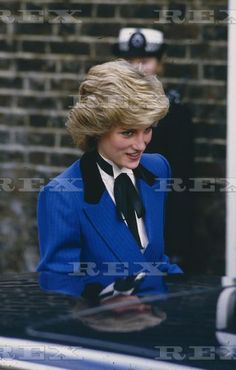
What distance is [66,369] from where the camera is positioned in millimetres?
2979

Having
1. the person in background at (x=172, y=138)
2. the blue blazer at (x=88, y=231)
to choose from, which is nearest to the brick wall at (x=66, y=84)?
the person in background at (x=172, y=138)

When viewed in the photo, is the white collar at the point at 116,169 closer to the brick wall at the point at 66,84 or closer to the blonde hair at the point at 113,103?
the blonde hair at the point at 113,103

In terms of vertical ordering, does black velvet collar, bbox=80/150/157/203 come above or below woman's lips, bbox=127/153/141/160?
below

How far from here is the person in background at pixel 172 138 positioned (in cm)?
680

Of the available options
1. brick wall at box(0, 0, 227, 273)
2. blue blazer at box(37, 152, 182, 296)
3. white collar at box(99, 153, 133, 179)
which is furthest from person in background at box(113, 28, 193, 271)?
blue blazer at box(37, 152, 182, 296)

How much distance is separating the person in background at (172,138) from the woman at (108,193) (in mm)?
2189

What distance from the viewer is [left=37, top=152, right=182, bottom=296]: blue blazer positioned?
423cm

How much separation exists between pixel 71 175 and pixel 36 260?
395cm

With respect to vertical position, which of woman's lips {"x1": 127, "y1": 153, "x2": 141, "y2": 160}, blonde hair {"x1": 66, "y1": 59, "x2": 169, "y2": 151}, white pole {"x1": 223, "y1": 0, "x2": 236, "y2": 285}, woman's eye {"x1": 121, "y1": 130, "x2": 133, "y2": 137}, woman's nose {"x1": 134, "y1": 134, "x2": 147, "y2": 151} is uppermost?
blonde hair {"x1": 66, "y1": 59, "x2": 169, "y2": 151}

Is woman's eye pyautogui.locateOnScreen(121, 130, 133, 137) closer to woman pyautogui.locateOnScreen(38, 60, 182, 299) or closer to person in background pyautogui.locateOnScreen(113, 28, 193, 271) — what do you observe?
woman pyautogui.locateOnScreen(38, 60, 182, 299)

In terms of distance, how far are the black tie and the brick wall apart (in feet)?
10.2

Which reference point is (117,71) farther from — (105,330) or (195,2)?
(195,2)

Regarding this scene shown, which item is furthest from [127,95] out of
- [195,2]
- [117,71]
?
[195,2]

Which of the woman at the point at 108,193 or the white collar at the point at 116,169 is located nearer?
the woman at the point at 108,193
